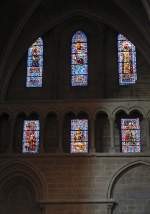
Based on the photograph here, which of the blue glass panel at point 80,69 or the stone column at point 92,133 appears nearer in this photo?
the stone column at point 92,133

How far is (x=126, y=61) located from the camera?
737 inches

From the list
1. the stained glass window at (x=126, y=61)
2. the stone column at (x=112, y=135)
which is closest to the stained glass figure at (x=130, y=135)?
the stone column at (x=112, y=135)

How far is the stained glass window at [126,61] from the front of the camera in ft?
60.3

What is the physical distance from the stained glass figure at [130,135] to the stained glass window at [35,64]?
11.0ft

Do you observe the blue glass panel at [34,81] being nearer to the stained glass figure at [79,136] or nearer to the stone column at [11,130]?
the stone column at [11,130]

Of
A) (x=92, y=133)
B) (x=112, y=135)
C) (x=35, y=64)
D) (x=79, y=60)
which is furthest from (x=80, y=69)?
(x=112, y=135)

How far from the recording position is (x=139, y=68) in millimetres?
18438

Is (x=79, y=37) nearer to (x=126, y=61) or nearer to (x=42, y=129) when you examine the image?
(x=126, y=61)

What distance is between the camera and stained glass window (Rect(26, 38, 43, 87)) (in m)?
18.6

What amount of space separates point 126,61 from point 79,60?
5.49 feet

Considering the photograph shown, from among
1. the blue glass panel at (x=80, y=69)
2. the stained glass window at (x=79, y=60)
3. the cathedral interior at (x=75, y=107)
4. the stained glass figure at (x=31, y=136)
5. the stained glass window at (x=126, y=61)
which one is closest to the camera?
the cathedral interior at (x=75, y=107)

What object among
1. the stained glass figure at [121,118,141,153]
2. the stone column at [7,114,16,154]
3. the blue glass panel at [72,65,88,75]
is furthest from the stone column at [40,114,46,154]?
the stained glass figure at [121,118,141,153]

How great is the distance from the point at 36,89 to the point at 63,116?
1608mm

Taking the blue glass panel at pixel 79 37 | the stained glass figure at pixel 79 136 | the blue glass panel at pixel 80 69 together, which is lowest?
the stained glass figure at pixel 79 136
